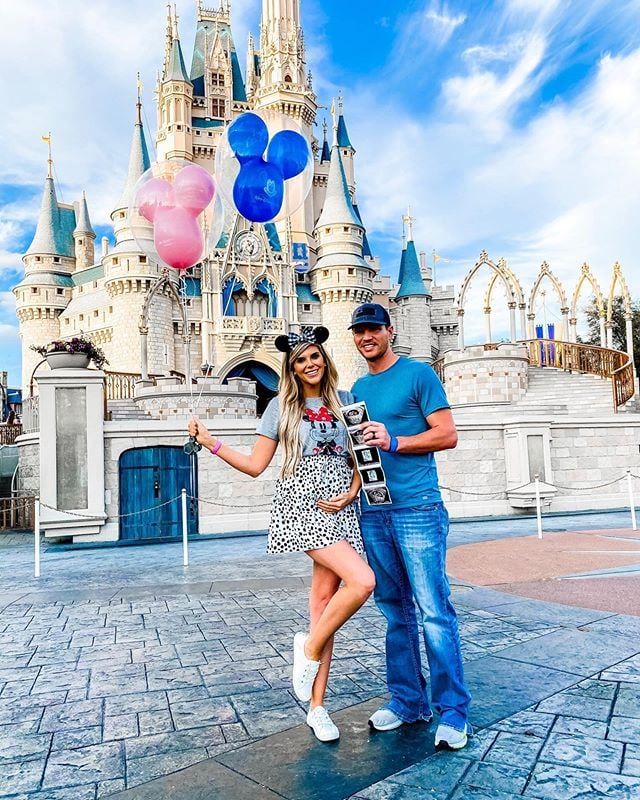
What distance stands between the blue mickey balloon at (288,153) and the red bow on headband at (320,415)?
4.68m

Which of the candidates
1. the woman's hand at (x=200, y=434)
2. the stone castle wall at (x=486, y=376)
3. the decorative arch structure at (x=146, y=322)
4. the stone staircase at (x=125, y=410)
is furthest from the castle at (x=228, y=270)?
the woman's hand at (x=200, y=434)

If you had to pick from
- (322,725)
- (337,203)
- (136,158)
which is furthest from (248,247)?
(322,725)

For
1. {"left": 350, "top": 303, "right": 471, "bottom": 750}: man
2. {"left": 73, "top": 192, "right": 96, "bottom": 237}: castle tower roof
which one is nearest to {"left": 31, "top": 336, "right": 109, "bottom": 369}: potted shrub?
{"left": 350, "top": 303, "right": 471, "bottom": 750}: man

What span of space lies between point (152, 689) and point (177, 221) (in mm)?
4688

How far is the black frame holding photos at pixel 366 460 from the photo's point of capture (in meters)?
2.80

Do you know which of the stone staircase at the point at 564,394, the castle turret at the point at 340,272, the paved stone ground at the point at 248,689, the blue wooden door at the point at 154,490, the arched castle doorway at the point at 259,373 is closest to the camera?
the paved stone ground at the point at 248,689

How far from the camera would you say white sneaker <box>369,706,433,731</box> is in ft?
9.52

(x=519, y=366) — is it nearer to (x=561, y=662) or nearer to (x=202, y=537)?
(x=202, y=537)

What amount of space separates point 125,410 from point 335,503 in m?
20.6

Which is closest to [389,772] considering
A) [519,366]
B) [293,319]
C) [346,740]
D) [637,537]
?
[346,740]

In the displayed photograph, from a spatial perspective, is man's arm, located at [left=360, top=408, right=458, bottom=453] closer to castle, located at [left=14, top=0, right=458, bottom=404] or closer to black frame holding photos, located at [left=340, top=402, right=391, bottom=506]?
black frame holding photos, located at [left=340, top=402, right=391, bottom=506]

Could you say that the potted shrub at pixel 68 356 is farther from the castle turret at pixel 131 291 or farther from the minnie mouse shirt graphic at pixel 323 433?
the castle turret at pixel 131 291

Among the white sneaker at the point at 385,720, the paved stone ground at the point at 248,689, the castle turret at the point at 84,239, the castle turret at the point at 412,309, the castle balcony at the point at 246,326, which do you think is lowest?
the paved stone ground at the point at 248,689

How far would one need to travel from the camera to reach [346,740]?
2.83 metres
